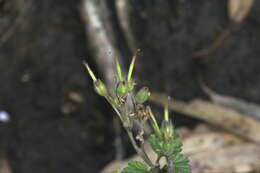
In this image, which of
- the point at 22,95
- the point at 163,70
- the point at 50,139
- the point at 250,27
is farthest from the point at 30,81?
the point at 250,27

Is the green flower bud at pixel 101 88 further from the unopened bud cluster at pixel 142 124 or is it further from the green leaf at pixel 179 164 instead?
the green leaf at pixel 179 164

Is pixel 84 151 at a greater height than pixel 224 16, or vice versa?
pixel 224 16

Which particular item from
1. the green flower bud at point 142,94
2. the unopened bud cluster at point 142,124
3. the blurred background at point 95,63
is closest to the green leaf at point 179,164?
the unopened bud cluster at point 142,124

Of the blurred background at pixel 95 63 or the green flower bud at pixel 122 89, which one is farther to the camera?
the blurred background at pixel 95 63

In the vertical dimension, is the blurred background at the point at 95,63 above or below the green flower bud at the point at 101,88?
above

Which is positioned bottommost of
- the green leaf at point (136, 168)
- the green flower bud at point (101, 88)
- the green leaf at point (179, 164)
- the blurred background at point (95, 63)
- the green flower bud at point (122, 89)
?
the green leaf at point (179, 164)

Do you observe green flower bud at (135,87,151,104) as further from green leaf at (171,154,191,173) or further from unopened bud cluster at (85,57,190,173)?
green leaf at (171,154,191,173)

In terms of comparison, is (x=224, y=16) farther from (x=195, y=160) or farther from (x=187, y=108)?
(x=195, y=160)

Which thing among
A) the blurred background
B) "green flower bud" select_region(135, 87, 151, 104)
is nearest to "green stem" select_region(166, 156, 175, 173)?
"green flower bud" select_region(135, 87, 151, 104)

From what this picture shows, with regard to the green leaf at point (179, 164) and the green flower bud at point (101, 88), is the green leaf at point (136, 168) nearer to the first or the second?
the green leaf at point (179, 164)
